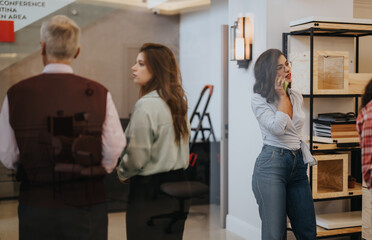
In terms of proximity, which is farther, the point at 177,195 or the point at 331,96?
the point at 331,96

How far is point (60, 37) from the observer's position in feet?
8.61

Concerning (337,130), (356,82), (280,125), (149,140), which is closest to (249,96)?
(337,130)

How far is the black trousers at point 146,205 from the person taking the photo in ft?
9.54

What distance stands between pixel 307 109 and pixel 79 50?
2.18 meters

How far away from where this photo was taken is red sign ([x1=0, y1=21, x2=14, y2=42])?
2.72 meters

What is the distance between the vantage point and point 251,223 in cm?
418

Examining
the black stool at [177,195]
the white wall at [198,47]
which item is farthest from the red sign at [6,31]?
the black stool at [177,195]

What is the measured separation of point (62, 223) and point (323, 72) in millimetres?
2461

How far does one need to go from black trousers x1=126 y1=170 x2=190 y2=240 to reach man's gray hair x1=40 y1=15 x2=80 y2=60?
0.84 meters

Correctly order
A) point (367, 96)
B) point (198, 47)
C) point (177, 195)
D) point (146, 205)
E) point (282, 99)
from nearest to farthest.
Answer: point (367, 96)
point (146, 205)
point (177, 195)
point (282, 99)
point (198, 47)

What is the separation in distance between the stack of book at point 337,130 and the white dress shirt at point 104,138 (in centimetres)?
191

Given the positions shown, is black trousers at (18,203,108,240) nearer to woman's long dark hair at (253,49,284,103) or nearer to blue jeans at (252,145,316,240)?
blue jeans at (252,145,316,240)

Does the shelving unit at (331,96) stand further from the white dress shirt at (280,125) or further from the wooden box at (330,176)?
the white dress shirt at (280,125)

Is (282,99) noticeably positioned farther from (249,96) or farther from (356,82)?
(356,82)
